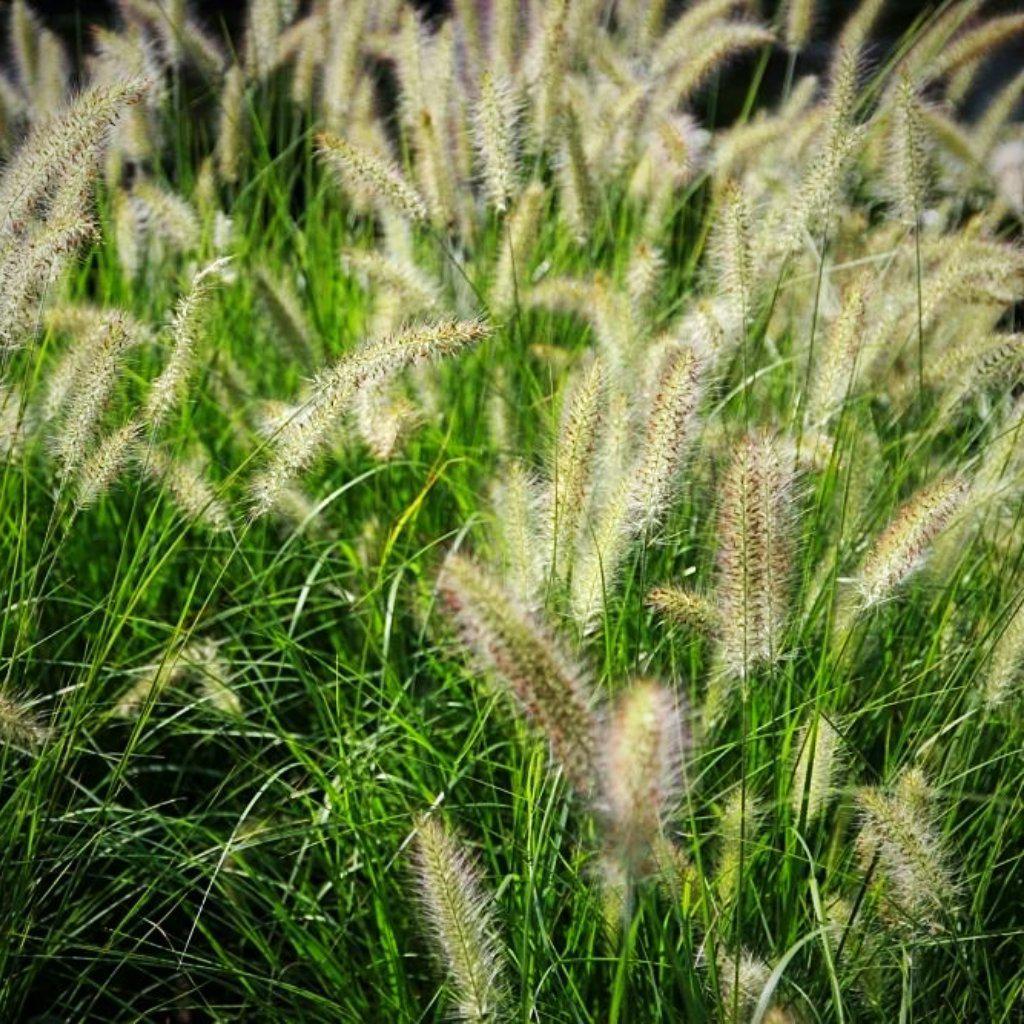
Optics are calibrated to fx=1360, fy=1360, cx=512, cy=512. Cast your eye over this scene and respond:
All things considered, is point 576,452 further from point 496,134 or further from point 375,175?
point 496,134

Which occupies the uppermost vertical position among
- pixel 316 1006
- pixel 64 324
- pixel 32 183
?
pixel 32 183

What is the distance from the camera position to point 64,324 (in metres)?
2.54

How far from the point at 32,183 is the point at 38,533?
43.5 inches

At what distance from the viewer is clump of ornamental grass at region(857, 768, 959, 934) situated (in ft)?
5.45

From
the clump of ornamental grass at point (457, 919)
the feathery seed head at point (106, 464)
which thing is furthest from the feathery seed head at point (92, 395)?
the clump of ornamental grass at point (457, 919)

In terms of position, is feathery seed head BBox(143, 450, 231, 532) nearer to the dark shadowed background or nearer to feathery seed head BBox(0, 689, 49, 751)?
feathery seed head BBox(0, 689, 49, 751)

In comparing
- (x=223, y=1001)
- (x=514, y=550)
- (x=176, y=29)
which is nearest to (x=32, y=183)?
(x=514, y=550)

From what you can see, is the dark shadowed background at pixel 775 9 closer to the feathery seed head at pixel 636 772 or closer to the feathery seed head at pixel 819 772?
the feathery seed head at pixel 819 772

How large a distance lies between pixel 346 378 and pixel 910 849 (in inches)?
35.9

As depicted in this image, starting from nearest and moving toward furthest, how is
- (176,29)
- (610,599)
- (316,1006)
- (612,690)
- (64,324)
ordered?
(612,690)
(610,599)
(316,1006)
(64,324)
(176,29)

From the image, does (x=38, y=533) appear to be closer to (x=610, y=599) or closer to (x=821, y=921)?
(x=610, y=599)

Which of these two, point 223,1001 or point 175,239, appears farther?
point 175,239

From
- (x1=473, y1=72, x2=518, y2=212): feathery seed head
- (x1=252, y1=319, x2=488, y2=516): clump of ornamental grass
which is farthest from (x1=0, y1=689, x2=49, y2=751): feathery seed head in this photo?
(x1=473, y1=72, x2=518, y2=212): feathery seed head

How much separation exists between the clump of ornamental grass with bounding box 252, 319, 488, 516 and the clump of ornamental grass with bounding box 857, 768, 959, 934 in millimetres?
759
